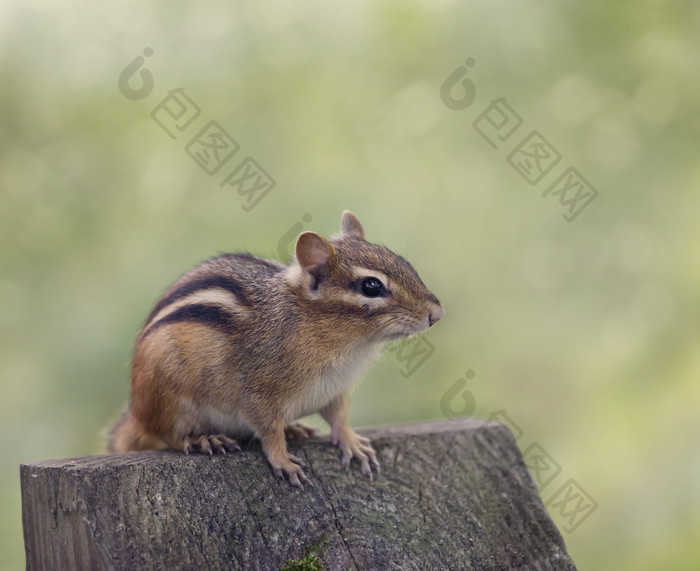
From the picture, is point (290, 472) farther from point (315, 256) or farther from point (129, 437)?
point (129, 437)

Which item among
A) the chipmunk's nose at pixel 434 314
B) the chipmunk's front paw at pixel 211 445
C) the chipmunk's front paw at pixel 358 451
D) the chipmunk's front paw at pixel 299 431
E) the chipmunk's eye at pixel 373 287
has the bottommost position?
the chipmunk's front paw at pixel 211 445

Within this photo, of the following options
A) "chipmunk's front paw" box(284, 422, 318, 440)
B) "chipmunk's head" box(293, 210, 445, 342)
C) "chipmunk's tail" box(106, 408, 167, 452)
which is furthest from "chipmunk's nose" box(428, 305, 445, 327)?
"chipmunk's tail" box(106, 408, 167, 452)

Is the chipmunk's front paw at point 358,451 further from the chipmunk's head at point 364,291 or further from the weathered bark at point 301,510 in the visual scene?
the chipmunk's head at point 364,291

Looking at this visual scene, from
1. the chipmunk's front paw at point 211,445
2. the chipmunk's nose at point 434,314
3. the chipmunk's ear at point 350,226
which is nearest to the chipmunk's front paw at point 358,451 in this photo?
the chipmunk's front paw at point 211,445

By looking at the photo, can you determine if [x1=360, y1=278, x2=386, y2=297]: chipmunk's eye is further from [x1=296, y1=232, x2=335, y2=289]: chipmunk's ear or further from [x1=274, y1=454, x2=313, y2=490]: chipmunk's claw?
[x1=274, y1=454, x2=313, y2=490]: chipmunk's claw

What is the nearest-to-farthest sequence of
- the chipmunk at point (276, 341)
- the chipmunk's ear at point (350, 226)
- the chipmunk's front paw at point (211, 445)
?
the chipmunk's front paw at point (211, 445) < the chipmunk at point (276, 341) < the chipmunk's ear at point (350, 226)

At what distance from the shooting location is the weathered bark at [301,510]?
2686 mm

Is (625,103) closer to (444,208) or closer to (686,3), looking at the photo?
(686,3)

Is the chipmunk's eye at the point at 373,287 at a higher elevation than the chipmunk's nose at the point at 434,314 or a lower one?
lower

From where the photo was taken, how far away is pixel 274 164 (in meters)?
6.17

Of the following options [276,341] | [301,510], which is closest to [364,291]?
[276,341]

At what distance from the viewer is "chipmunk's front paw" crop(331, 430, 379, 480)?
11.1 feet

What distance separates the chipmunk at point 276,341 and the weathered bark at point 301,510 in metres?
0.24

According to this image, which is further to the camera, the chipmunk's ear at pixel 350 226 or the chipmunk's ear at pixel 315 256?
the chipmunk's ear at pixel 350 226
